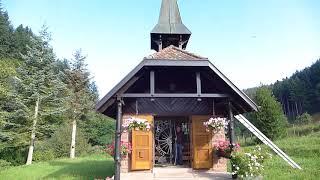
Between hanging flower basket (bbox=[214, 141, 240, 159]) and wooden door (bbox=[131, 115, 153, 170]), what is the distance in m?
2.71

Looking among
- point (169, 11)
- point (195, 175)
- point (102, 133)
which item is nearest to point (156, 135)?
point (195, 175)

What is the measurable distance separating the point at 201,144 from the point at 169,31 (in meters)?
7.34

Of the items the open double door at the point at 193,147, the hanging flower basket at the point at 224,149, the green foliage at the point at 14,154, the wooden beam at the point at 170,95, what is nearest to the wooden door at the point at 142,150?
the open double door at the point at 193,147

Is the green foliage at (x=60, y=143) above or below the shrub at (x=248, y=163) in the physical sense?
above

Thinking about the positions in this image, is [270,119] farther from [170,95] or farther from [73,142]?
[170,95]

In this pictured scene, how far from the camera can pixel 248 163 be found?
10.8m

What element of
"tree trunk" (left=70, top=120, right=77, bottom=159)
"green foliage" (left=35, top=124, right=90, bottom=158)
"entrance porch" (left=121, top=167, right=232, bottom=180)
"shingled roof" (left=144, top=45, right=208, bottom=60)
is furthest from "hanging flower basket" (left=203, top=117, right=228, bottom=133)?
"green foliage" (left=35, top=124, right=90, bottom=158)

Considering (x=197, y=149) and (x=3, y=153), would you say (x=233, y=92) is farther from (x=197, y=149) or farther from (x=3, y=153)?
(x=3, y=153)

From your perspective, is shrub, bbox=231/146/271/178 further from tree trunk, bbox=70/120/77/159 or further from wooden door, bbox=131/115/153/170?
tree trunk, bbox=70/120/77/159

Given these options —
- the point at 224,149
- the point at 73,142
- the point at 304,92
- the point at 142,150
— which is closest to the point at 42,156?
the point at 73,142

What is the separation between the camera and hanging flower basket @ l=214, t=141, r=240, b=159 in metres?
12.3

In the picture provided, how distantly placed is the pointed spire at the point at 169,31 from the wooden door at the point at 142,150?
626 centimetres

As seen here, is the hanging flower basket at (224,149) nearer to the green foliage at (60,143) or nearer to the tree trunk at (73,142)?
the tree trunk at (73,142)

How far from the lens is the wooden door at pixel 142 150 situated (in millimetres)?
13672
